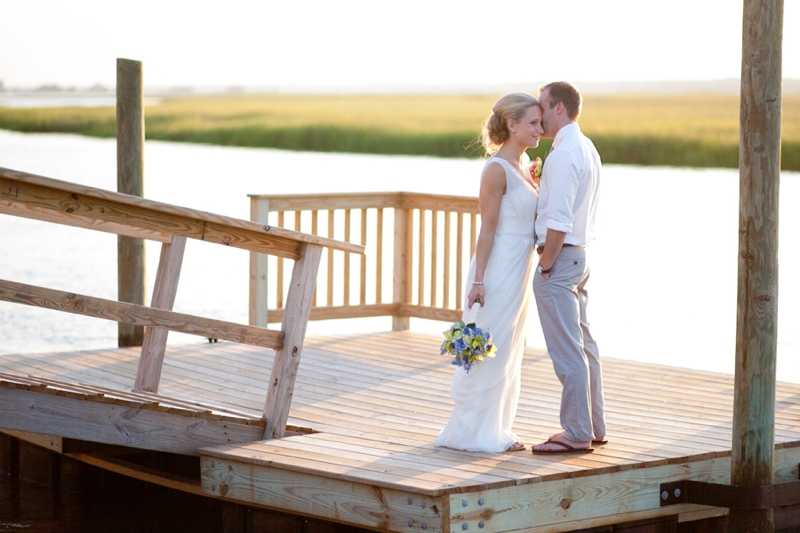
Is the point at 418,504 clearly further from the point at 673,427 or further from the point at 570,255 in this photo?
the point at 673,427

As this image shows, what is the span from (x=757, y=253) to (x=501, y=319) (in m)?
1.14

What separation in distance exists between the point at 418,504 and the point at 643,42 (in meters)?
46.4

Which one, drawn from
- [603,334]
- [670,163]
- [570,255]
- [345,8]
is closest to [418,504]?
[570,255]

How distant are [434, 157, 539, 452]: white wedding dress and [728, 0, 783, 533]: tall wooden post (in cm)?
94

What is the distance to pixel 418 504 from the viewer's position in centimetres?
439

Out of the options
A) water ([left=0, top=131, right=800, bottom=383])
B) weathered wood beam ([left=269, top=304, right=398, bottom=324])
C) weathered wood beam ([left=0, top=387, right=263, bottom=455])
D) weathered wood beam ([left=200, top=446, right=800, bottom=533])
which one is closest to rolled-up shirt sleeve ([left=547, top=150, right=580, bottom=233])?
weathered wood beam ([left=200, top=446, right=800, bottom=533])

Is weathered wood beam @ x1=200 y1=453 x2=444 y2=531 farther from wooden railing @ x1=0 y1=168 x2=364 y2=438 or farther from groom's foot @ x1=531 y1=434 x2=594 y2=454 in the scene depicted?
groom's foot @ x1=531 y1=434 x2=594 y2=454

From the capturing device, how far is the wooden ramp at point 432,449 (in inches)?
178

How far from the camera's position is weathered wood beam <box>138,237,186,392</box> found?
5.61 m

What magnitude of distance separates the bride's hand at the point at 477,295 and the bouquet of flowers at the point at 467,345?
0.51 ft

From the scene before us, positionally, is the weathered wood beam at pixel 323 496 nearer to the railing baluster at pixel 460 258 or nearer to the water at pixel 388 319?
the water at pixel 388 319

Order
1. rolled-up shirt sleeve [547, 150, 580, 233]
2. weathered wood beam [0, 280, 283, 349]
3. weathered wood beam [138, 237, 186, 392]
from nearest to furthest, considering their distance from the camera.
→ weathered wood beam [0, 280, 283, 349], rolled-up shirt sleeve [547, 150, 580, 233], weathered wood beam [138, 237, 186, 392]

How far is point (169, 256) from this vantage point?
5652 millimetres

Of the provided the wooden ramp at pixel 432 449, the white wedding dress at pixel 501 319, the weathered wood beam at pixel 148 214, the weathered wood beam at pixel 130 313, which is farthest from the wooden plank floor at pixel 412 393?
the weathered wood beam at pixel 148 214
